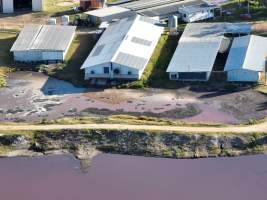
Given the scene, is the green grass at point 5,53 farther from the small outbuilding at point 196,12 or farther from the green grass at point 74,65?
the small outbuilding at point 196,12

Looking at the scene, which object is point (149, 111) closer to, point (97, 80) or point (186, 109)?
point (186, 109)

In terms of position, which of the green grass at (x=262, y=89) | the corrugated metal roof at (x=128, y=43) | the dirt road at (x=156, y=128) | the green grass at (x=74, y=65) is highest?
the corrugated metal roof at (x=128, y=43)

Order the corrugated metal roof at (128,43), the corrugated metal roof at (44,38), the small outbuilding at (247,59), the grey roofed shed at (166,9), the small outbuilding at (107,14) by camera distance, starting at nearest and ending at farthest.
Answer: the small outbuilding at (247,59), the corrugated metal roof at (128,43), the corrugated metal roof at (44,38), the small outbuilding at (107,14), the grey roofed shed at (166,9)

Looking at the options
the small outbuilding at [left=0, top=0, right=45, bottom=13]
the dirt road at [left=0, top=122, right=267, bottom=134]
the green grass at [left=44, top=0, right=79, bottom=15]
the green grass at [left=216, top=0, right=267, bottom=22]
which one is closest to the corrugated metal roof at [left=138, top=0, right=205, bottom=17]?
the green grass at [left=216, top=0, right=267, bottom=22]

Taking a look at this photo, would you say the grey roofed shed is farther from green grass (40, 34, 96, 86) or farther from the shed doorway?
the shed doorway

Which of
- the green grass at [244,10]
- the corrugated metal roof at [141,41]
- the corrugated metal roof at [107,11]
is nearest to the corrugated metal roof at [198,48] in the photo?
the corrugated metal roof at [141,41]

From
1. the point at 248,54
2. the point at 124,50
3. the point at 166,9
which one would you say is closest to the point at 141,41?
the point at 124,50
